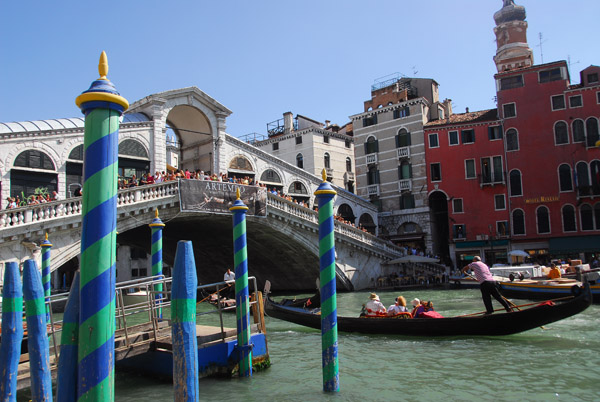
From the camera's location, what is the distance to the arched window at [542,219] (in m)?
23.0

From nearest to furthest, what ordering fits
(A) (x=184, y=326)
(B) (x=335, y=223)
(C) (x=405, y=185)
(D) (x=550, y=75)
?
(A) (x=184, y=326) → (B) (x=335, y=223) → (D) (x=550, y=75) → (C) (x=405, y=185)

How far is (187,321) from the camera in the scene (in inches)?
155

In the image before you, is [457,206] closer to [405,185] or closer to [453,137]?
[405,185]

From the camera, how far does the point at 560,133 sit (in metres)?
23.0

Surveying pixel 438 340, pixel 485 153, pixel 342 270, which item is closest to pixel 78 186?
pixel 342 270

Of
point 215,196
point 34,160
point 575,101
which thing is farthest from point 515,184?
point 34,160

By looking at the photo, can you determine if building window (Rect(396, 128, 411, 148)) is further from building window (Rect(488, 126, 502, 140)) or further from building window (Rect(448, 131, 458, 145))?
building window (Rect(488, 126, 502, 140))

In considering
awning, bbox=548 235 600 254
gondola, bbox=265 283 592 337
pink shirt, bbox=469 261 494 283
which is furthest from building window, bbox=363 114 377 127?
pink shirt, bbox=469 261 494 283

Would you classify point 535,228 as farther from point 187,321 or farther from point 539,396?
point 187,321

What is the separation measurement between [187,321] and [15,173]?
13980 millimetres

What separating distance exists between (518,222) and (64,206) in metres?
19.4

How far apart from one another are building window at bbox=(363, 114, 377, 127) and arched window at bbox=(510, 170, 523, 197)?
7.51 metres

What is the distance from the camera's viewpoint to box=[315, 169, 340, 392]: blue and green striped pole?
5426 mm

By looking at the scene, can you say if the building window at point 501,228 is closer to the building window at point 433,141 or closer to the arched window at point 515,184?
the arched window at point 515,184
